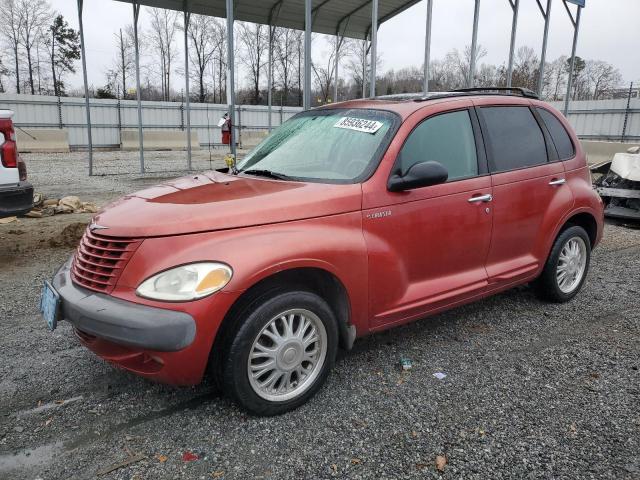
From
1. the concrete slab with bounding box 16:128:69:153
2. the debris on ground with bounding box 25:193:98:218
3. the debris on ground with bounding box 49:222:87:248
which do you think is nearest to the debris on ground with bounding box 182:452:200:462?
the debris on ground with bounding box 49:222:87:248

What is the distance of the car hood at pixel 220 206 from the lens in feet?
8.55

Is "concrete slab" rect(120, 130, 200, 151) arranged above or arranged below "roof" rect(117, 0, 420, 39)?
below

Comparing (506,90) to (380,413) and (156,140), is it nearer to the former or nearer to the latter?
(380,413)

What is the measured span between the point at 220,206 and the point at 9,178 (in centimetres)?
308

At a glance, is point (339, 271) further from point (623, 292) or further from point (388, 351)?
point (623, 292)

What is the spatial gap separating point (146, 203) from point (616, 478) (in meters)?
2.85

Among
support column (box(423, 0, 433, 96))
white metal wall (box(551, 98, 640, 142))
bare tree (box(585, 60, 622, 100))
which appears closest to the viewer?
support column (box(423, 0, 433, 96))

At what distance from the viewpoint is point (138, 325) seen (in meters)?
2.38

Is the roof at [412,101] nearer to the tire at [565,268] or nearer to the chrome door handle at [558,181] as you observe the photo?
the chrome door handle at [558,181]

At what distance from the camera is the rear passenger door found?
383 cm

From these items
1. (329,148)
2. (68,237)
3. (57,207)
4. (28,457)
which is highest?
(329,148)

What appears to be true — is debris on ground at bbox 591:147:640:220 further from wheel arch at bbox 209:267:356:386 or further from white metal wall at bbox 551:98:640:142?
white metal wall at bbox 551:98:640:142

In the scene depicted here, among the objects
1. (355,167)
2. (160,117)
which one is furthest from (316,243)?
(160,117)

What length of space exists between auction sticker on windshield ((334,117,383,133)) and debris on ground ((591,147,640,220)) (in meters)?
7.07
